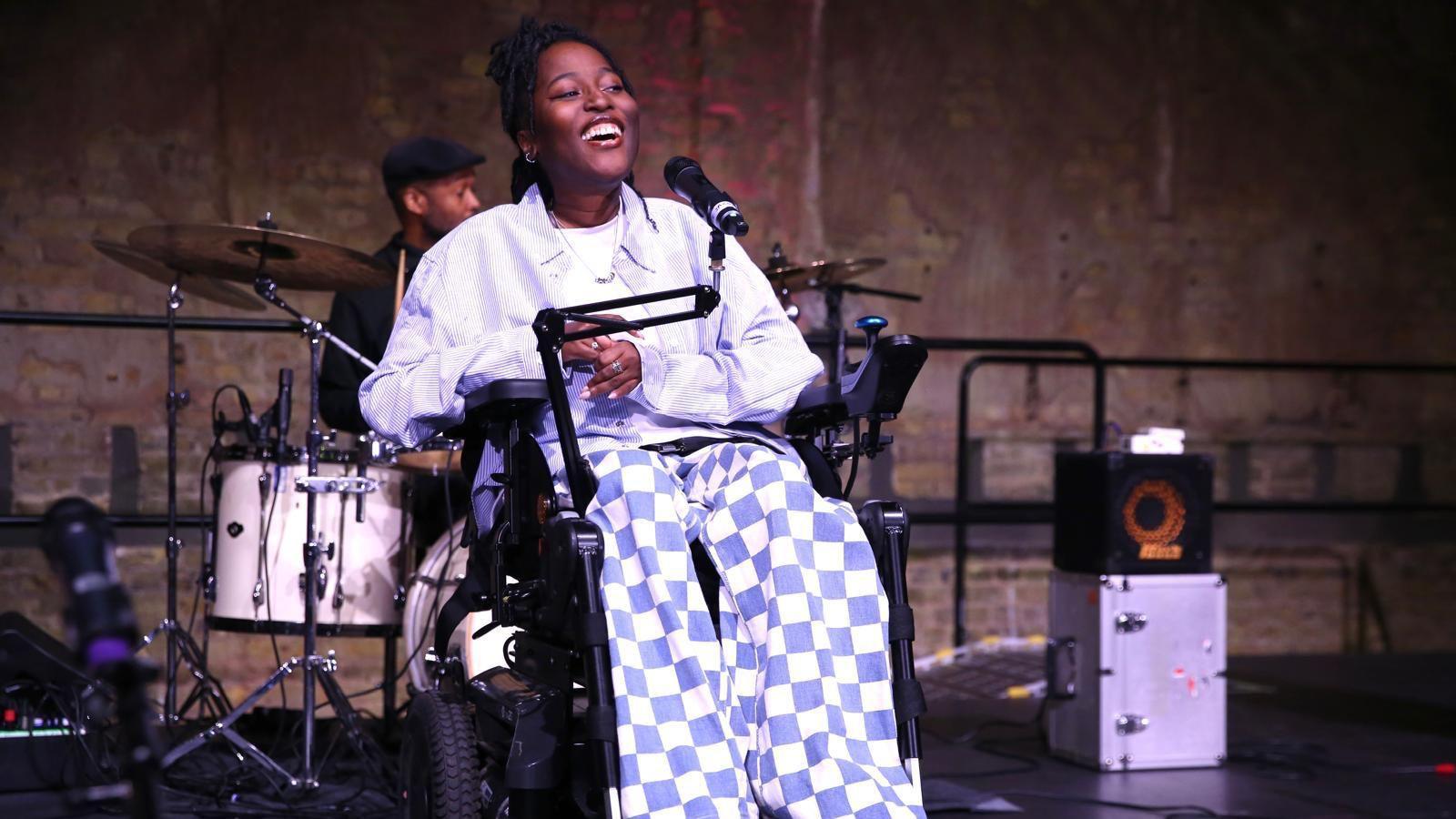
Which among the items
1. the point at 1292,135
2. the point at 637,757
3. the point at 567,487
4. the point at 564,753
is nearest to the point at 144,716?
the point at 637,757

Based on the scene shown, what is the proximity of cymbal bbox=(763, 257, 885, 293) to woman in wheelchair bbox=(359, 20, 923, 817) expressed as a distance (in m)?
1.17

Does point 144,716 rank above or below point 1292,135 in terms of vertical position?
below

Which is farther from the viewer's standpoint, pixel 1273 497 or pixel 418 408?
pixel 1273 497

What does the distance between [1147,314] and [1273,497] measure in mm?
984

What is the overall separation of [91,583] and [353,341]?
2931 mm

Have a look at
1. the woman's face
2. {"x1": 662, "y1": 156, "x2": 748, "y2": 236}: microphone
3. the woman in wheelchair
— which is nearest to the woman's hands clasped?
the woman in wheelchair

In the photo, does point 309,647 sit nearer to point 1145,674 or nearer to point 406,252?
point 406,252

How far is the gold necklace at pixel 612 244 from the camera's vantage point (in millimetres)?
2445

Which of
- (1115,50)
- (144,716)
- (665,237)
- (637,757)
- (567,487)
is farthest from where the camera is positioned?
(1115,50)

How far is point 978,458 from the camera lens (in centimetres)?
597

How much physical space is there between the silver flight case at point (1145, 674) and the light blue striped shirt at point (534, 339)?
1.57 m

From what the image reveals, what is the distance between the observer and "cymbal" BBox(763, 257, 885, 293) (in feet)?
12.4

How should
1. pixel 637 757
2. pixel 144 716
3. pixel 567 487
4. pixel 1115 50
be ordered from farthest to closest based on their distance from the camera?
pixel 1115 50 → pixel 567 487 → pixel 637 757 → pixel 144 716

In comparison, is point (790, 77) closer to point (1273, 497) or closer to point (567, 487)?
point (1273, 497)
